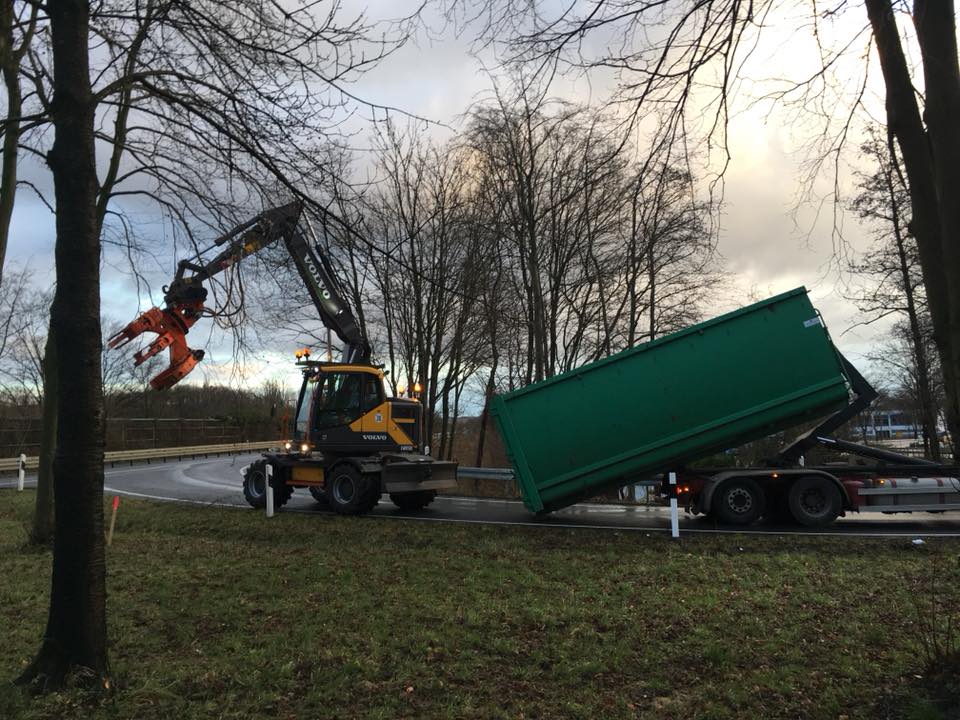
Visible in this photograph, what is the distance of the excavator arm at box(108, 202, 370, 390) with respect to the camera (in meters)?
5.72

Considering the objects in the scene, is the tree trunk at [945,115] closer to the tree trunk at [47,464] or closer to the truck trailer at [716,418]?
the truck trailer at [716,418]

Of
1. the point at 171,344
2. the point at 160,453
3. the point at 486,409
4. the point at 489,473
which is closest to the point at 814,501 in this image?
the point at 489,473

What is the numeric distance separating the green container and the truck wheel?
105cm

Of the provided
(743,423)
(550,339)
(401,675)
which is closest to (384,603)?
(401,675)

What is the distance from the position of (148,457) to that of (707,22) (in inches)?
1477

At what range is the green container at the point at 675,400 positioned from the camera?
1026cm

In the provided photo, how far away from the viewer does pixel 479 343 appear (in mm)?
23531

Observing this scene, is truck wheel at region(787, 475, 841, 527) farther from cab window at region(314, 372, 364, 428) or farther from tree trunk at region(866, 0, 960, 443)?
cab window at region(314, 372, 364, 428)

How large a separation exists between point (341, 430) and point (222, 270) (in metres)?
8.30

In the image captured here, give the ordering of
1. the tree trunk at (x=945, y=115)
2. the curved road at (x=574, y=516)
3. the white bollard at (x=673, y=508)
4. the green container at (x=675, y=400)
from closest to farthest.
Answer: the tree trunk at (x=945, y=115), the white bollard at (x=673, y=508), the green container at (x=675, y=400), the curved road at (x=574, y=516)

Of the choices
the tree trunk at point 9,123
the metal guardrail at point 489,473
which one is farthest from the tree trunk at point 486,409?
the tree trunk at point 9,123

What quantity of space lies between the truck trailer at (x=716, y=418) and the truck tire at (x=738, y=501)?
0.05 ft

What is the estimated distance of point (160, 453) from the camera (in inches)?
1443

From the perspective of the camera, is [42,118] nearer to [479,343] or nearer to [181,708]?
[181,708]
